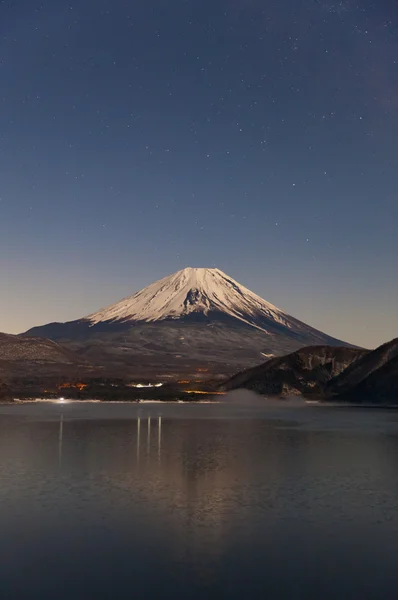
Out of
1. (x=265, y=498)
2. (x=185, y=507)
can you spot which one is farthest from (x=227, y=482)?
(x=185, y=507)

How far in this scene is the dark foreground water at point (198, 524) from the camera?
20984 millimetres

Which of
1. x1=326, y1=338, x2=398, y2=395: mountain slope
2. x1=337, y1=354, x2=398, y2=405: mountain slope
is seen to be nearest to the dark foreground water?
x1=337, y1=354, x2=398, y2=405: mountain slope

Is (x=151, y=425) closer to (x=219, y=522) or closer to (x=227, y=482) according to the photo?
(x=227, y=482)

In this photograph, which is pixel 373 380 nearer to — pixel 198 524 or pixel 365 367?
pixel 365 367

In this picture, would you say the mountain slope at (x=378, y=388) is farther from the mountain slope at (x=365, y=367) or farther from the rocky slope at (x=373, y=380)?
the mountain slope at (x=365, y=367)

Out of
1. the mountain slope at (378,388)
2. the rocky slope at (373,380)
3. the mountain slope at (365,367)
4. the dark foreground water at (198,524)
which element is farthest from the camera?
the mountain slope at (365,367)

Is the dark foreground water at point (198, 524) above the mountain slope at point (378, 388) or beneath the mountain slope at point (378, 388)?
beneath

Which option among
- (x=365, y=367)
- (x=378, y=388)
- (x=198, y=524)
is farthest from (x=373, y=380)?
(x=198, y=524)

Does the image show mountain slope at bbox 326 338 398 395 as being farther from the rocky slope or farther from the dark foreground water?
the dark foreground water

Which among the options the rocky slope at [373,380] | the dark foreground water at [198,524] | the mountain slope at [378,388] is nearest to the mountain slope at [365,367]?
the rocky slope at [373,380]

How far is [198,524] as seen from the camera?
29.1 metres

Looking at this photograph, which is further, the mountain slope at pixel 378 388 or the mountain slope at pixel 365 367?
the mountain slope at pixel 365 367

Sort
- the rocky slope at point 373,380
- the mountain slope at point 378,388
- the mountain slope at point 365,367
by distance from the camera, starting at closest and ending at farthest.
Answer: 1. the mountain slope at point 378,388
2. the rocky slope at point 373,380
3. the mountain slope at point 365,367

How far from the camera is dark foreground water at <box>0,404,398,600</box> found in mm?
20984
